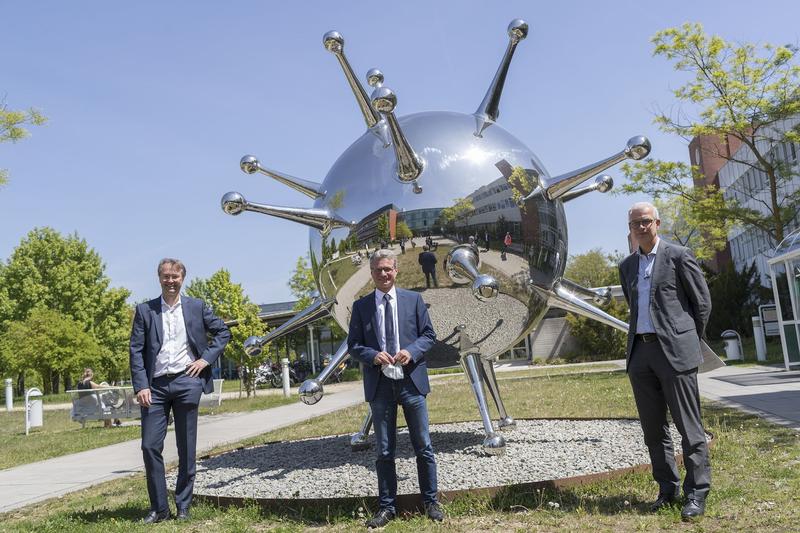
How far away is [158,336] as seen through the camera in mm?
5406

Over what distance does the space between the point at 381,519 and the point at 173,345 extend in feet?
6.93

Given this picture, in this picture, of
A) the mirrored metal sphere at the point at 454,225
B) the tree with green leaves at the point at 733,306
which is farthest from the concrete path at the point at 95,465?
the tree with green leaves at the point at 733,306

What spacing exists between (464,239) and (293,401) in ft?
50.8

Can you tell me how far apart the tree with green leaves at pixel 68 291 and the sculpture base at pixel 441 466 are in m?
40.5

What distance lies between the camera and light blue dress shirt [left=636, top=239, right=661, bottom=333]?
4621 mm

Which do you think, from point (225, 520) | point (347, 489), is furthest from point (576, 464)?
point (225, 520)

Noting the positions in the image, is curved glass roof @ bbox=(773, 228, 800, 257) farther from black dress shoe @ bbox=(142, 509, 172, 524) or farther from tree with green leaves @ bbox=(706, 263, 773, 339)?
black dress shoe @ bbox=(142, 509, 172, 524)

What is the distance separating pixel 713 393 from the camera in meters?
12.3

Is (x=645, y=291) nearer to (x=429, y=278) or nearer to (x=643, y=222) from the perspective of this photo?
(x=643, y=222)

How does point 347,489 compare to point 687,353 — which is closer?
point 687,353

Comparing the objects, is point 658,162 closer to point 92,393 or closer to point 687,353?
point 92,393

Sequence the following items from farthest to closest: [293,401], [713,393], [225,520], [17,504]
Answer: [293,401] < [713,393] < [17,504] < [225,520]

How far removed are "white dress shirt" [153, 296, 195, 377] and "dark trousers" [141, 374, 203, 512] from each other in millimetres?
84

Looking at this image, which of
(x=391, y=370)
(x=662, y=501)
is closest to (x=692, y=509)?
(x=662, y=501)
